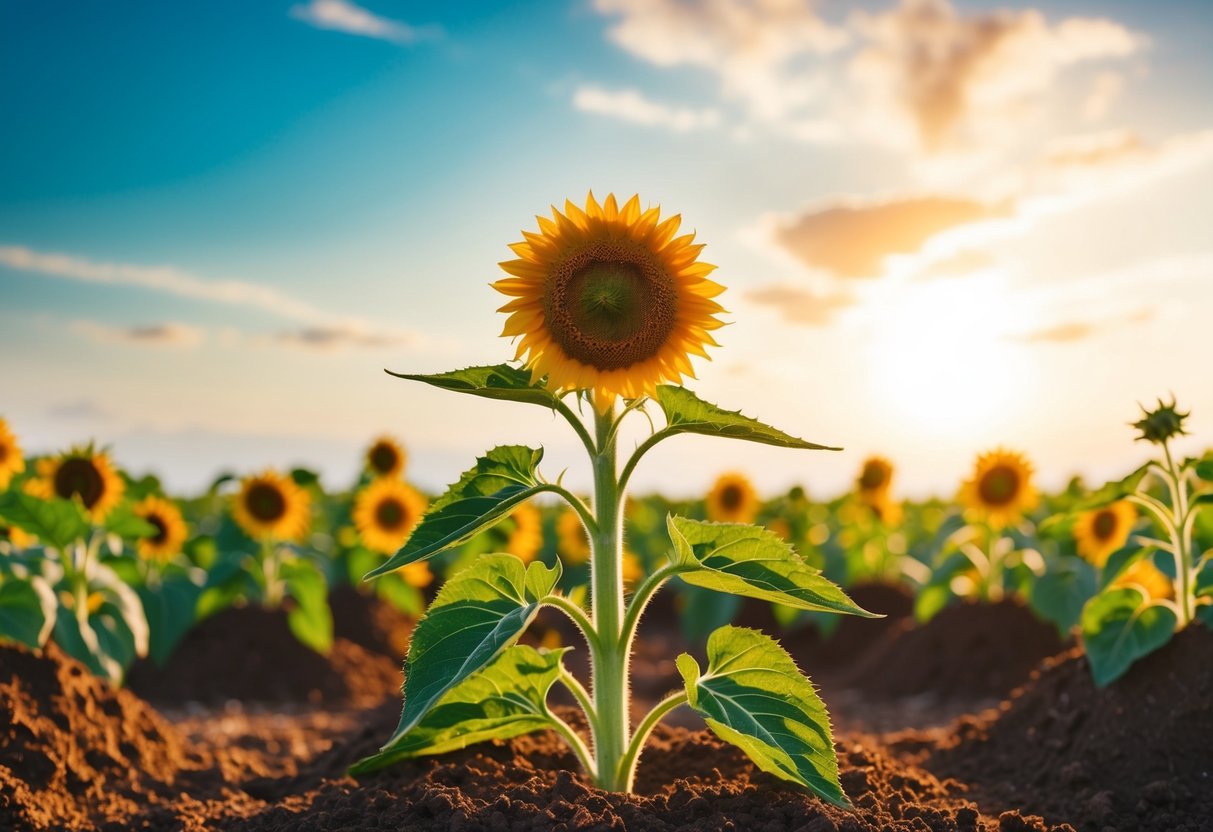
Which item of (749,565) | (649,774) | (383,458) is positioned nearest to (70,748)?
(649,774)

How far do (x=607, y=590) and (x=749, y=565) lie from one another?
492mm

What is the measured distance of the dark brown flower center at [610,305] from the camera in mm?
3502

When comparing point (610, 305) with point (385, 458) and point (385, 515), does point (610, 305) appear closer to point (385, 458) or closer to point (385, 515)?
point (385, 515)

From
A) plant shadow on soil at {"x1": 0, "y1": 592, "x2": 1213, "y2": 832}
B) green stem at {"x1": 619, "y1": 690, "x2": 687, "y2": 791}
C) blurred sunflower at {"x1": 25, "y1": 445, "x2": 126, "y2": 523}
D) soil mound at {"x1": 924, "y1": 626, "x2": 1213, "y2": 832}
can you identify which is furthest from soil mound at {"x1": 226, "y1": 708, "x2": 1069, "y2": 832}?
blurred sunflower at {"x1": 25, "y1": 445, "x2": 126, "y2": 523}

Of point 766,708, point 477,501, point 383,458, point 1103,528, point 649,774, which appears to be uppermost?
point 383,458

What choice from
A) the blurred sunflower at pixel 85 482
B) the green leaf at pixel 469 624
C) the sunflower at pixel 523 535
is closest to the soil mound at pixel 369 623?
the sunflower at pixel 523 535

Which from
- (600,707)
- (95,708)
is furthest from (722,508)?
(600,707)

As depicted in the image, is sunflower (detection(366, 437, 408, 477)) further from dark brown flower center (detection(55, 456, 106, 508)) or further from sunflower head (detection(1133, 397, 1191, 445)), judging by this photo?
sunflower head (detection(1133, 397, 1191, 445))

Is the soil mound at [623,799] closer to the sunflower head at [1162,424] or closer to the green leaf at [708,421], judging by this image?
the green leaf at [708,421]

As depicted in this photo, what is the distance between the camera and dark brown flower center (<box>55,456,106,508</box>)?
809 cm

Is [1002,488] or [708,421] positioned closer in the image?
[708,421]

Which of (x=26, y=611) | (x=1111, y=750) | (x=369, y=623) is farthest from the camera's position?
(x=369, y=623)

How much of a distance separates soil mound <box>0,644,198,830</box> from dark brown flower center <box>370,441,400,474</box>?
180 inches

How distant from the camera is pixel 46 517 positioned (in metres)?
6.55
